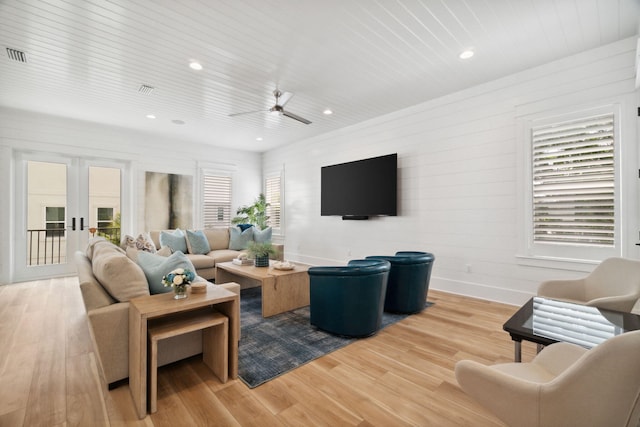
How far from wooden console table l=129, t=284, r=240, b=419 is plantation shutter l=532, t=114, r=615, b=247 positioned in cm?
371

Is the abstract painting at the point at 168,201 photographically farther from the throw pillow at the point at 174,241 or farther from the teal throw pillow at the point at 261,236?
the teal throw pillow at the point at 261,236

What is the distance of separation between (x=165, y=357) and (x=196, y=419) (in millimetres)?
721

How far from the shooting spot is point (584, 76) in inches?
131

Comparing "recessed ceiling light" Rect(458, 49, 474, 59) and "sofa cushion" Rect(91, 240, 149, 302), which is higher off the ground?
"recessed ceiling light" Rect(458, 49, 474, 59)

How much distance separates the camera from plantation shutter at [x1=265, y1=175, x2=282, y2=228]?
25.6 feet

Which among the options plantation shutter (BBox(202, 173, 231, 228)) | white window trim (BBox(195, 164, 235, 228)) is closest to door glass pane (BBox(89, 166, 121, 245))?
white window trim (BBox(195, 164, 235, 228))

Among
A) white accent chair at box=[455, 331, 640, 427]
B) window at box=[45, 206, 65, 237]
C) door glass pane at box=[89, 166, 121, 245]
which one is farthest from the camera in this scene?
door glass pane at box=[89, 166, 121, 245]

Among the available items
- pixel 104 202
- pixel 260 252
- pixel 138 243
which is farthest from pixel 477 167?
pixel 104 202

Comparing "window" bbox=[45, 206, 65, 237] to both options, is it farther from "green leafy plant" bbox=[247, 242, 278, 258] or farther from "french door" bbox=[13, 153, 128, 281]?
"green leafy plant" bbox=[247, 242, 278, 258]

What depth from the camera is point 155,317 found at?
2000 mm

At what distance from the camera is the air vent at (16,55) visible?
318cm

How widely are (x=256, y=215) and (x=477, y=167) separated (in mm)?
5380

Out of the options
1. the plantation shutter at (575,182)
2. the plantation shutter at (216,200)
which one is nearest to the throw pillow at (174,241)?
the plantation shutter at (216,200)

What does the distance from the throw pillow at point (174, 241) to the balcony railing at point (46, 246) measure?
198 centimetres
